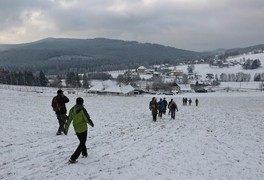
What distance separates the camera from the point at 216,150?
1469cm

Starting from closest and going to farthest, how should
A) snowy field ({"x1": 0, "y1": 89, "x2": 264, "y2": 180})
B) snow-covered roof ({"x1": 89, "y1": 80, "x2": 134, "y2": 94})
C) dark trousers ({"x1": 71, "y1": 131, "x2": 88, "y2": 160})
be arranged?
snowy field ({"x1": 0, "y1": 89, "x2": 264, "y2": 180})
dark trousers ({"x1": 71, "y1": 131, "x2": 88, "y2": 160})
snow-covered roof ({"x1": 89, "y1": 80, "x2": 134, "y2": 94})

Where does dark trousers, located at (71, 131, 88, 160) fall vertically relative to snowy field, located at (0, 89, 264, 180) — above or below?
above

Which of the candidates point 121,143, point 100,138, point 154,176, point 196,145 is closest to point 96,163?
point 154,176

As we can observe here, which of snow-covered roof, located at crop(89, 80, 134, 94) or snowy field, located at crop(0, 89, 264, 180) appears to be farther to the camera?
snow-covered roof, located at crop(89, 80, 134, 94)

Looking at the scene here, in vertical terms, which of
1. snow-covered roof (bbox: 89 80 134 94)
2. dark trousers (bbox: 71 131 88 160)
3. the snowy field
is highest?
dark trousers (bbox: 71 131 88 160)

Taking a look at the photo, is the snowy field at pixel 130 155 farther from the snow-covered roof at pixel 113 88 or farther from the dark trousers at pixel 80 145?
the snow-covered roof at pixel 113 88

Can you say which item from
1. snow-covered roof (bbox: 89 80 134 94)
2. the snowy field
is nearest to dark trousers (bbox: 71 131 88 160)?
the snowy field

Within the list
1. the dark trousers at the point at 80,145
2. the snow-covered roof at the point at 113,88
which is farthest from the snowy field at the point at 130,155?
the snow-covered roof at the point at 113,88

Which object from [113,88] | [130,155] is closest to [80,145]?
[130,155]

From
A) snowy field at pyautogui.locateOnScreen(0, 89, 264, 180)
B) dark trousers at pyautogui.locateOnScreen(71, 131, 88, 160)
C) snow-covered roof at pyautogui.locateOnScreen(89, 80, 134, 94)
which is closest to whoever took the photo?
snowy field at pyautogui.locateOnScreen(0, 89, 264, 180)

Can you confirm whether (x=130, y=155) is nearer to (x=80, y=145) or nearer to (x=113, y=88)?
(x=80, y=145)

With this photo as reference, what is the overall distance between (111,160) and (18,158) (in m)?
3.15

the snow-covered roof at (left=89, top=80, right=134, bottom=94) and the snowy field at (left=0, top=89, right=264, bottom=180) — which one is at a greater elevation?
the snowy field at (left=0, top=89, right=264, bottom=180)

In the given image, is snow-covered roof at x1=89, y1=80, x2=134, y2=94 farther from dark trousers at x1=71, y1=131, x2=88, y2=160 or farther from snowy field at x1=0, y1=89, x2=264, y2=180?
dark trousers at x1=71, y1=131, x2=88, y2=160
